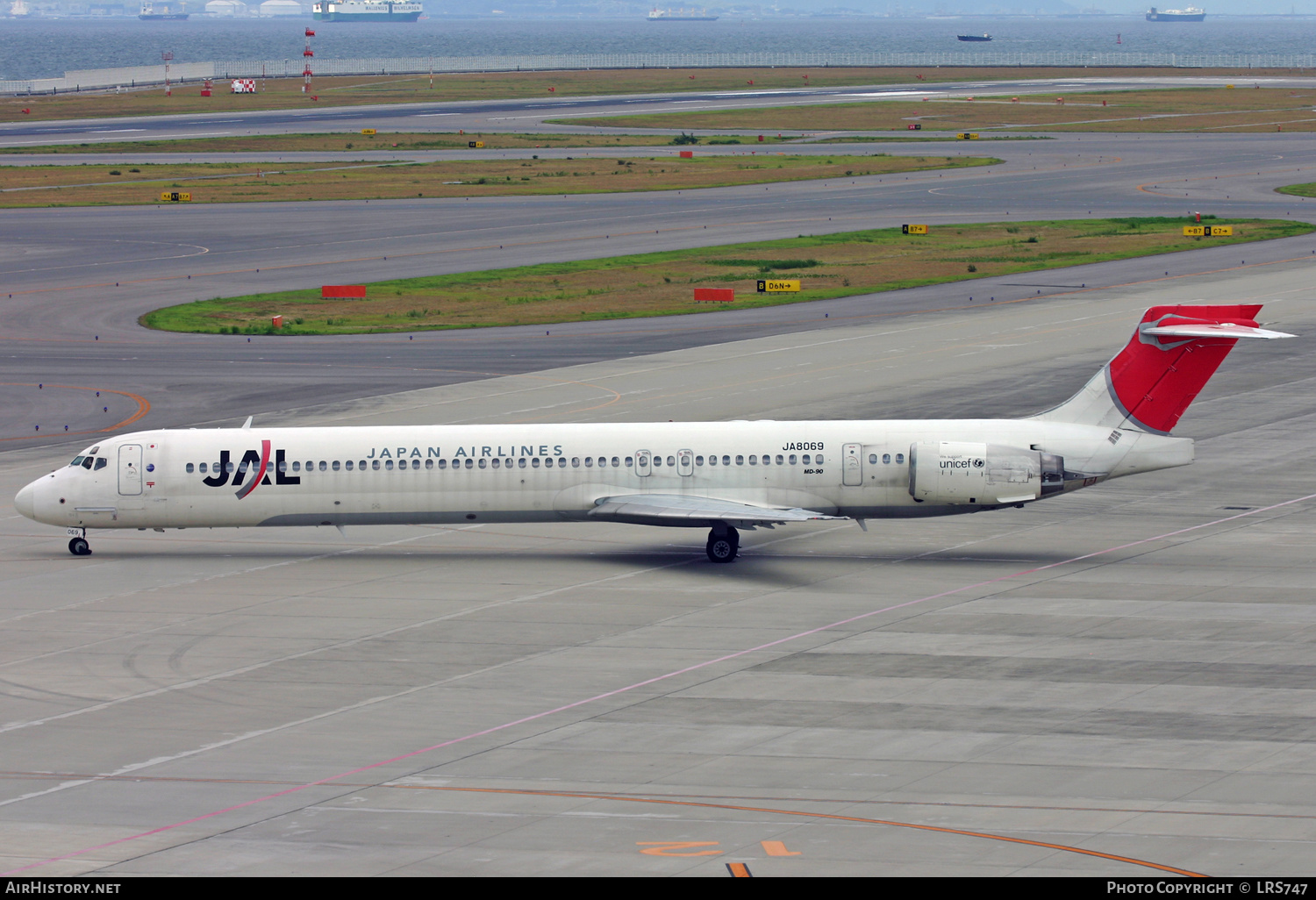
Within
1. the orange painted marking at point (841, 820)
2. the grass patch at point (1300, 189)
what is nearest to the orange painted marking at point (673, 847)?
the orange painted marking at point (841, 820)

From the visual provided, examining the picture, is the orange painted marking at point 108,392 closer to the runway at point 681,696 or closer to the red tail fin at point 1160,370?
the runway at point 681,696

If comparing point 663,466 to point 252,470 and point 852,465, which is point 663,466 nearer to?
point 852,465

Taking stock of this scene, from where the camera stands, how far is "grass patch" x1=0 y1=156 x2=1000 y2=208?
12600cm

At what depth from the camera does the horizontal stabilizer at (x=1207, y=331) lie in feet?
130

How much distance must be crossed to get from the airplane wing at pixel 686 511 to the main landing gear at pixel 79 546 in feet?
47.9

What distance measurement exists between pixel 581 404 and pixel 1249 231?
6066cm

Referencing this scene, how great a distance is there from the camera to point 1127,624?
3503 centimetres

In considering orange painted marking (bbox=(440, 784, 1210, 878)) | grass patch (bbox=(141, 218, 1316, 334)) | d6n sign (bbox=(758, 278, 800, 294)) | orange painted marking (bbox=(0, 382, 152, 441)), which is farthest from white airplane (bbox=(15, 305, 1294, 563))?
d6n sign (bbox=(758, 278, 800, 294))

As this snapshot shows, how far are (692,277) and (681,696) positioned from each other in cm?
6140

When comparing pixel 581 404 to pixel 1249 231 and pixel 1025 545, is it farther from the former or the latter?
pixel 1249 231

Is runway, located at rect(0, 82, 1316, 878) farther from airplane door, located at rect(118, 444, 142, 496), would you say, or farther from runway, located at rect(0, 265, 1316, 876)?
airplane door, located at rect(118, 444, 142, 496)

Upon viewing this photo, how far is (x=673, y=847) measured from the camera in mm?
23047

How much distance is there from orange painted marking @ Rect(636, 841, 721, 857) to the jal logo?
72.9 ft

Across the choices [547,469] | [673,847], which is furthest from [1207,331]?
[673,847]
